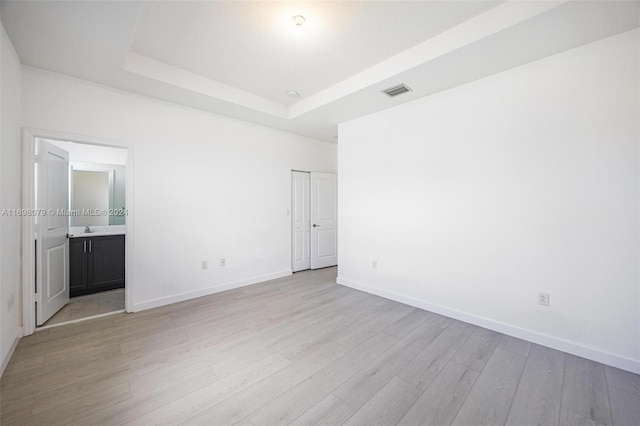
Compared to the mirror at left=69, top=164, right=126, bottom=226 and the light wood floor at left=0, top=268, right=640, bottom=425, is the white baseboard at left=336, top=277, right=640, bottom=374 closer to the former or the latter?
the light wood floor at left=0, top=268, right=640, bottom=425

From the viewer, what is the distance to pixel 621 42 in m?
2.21

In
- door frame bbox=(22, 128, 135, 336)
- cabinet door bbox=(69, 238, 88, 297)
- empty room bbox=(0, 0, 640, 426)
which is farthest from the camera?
cabinet door bbox=(69, 238, 88, 297)

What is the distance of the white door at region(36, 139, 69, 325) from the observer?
2865 millimetres

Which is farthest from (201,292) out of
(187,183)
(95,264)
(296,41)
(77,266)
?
(296,41)

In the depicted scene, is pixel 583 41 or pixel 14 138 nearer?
pixel 583 41

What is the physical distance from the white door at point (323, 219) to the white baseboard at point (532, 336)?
6.89 ft

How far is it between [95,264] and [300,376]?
3926 mm

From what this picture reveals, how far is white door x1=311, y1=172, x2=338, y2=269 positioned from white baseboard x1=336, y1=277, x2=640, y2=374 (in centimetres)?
210

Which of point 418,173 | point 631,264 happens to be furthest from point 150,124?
point 631,264

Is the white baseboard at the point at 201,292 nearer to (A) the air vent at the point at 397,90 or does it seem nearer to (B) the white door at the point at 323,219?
(B) the white door at the point at 323,219

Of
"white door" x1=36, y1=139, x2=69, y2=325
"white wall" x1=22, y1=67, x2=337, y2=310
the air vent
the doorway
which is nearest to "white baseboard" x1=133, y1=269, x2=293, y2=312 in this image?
"white wall" x1=22, y1=67, x2=337, y2=310

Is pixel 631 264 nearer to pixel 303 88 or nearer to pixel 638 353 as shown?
pixel 638 353

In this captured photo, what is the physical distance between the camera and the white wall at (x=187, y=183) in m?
3.01

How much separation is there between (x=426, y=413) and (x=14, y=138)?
4221mm
